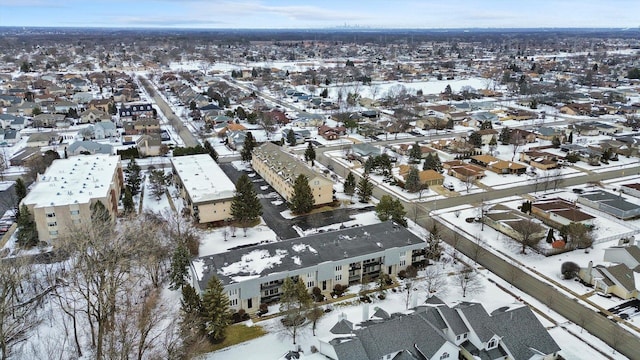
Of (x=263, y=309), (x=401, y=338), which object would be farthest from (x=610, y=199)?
(x=263, y=309)

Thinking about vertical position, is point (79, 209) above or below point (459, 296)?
above

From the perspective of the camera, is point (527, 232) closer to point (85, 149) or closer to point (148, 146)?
point (148, 146)

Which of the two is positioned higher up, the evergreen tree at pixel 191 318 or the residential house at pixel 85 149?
the residential house at pixel 85 149

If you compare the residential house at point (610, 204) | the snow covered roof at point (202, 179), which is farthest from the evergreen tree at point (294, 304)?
the residential house at point (610, 204)

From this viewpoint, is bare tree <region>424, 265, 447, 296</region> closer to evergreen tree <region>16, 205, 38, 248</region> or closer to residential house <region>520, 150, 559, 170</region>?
residential house <region>520, 150, 559, 170</region>

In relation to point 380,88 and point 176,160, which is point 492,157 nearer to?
point 176,160

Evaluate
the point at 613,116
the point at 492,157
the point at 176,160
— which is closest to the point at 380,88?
the point at 613,116

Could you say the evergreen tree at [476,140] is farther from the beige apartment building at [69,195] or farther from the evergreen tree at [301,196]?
the beige apartment building at [69,195]
